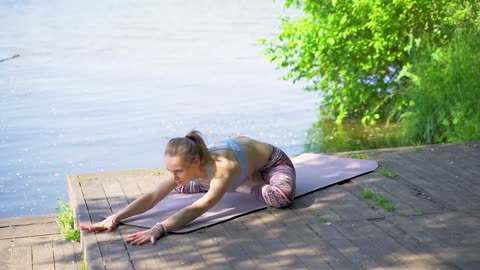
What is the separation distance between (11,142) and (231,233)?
5253mm

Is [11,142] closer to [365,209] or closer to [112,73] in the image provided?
[112,73]

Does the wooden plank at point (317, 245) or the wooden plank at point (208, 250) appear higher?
the wooden plank at point (317, 245)

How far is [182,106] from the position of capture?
36.0 feet

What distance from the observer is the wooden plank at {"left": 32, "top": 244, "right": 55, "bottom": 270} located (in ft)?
16.5

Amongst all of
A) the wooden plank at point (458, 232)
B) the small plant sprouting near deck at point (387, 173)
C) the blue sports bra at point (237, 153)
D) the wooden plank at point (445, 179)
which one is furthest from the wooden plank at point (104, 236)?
the wooden plank at point (445, 179)

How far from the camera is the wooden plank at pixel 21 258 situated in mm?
5039

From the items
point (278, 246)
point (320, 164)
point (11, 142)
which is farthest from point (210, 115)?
point (278, 246)

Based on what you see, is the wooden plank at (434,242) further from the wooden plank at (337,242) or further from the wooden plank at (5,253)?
the wooden plank at (5,253)

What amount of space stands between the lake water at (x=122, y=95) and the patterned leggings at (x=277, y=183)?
257 cm

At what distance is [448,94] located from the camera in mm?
8781

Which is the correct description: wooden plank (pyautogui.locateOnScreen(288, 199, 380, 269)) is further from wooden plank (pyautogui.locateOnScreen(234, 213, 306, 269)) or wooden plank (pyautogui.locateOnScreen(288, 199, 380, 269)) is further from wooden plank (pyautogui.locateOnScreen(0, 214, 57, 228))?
wooden plank (pyautogui.locateOnScreen(0, 214, 57, 228))

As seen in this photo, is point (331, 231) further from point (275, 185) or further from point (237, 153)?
point (237, 153)

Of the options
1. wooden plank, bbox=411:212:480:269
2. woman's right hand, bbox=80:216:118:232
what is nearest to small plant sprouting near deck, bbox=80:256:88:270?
woman's right hand, bbox=80:216:118:232

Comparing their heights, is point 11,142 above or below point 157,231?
below
